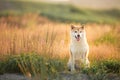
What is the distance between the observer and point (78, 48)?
Answer: 9500 mm

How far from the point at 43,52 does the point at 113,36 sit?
12.8 ft

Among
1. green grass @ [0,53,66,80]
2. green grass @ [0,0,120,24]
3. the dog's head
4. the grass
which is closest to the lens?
green grass @ [0,53,66,80]

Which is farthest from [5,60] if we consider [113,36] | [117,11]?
[117,11]

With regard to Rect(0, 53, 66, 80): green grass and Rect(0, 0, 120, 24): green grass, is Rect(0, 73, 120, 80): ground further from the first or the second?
Rect(0, 0, 120, 24): green grass

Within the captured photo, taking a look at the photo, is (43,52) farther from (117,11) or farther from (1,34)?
(117,11)

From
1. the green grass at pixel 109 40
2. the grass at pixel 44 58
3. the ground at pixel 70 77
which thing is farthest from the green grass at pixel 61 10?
the ground at pixel 70 77

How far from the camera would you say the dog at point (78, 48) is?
9.39 metres

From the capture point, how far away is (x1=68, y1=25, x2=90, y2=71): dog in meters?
9.39

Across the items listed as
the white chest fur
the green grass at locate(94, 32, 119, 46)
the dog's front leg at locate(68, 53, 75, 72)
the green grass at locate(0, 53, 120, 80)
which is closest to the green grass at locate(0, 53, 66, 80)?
the green grass at locate(0, 53, 120, 80)

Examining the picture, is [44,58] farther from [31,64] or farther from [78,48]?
[78,48]

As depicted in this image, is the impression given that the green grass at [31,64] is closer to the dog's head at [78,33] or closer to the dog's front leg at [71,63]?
the dog's front leg at [71,63]

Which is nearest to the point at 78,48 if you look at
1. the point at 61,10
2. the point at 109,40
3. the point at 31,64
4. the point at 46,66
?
the point at 46,66

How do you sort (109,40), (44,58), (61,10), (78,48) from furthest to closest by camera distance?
1. (61,10)
2. (109,40)
3. (78,48)
4. (44,58)

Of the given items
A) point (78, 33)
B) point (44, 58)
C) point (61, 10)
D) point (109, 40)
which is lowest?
point (44, 58)
